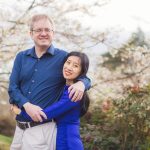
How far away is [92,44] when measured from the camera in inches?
301

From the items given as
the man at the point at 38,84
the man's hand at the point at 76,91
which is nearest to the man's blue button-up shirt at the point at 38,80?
the man at the point at 38,84

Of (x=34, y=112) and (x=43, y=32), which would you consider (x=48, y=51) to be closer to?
(x=43, y=32)

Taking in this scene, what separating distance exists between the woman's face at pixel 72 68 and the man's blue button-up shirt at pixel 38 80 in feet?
0.25

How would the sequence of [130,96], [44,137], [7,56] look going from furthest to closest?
[7,56] < [130,96] < [44,137]

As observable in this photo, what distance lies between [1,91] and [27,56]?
4464 millimetres

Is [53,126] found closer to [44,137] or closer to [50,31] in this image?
[44,137]

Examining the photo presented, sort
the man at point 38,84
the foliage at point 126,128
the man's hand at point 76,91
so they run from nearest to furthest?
1. the man's hand at point 76,91
2. the man at point 38,84
3. the foliage at point 126,128

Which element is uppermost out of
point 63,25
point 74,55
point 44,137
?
point 63,25

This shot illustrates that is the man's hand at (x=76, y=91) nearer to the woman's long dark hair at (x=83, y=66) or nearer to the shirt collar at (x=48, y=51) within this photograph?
the woman's long dark hair at (x=83, y=66)

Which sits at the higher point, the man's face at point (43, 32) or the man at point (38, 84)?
the man's face at point (43, 32)

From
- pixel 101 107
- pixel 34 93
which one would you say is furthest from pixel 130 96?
pixel 34 93

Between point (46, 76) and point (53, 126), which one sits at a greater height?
point (46, 76)

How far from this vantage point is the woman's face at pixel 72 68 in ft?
10.8

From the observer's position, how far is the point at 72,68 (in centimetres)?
329
